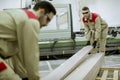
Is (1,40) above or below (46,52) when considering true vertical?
above

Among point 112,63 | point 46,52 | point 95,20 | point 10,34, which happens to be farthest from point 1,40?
point 46,52

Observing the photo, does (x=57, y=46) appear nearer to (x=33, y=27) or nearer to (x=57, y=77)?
(x=57, y=77)

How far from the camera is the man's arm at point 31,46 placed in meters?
2.16

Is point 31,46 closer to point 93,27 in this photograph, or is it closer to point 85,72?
point 85,72

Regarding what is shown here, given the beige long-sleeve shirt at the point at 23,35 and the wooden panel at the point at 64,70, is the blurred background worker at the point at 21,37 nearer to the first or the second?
the beige long-sleeve shirt at the point at 23,35

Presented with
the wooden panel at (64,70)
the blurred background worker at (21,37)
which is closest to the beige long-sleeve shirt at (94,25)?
the wooden panel at (64,70)

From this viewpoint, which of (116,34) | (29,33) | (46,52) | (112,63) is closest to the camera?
(29,33)

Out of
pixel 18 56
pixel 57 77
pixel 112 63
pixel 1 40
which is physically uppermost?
pixel 1 40

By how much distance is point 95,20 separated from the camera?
6.67 m

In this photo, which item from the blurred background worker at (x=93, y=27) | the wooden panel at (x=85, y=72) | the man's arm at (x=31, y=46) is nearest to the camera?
the man's arm at (x=31, y=46)

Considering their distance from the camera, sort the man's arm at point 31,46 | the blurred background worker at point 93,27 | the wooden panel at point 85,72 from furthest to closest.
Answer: the blurred background worker at point 93,27
the wooden panel at point 85,72
the man's arm at point 31,46

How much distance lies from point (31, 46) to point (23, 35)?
11 cm

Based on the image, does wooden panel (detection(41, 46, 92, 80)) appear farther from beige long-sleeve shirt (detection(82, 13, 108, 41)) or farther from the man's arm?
beige long-sleeve shirt (detection(82, 13, 108, 41))

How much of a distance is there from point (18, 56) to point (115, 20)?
10.4m
